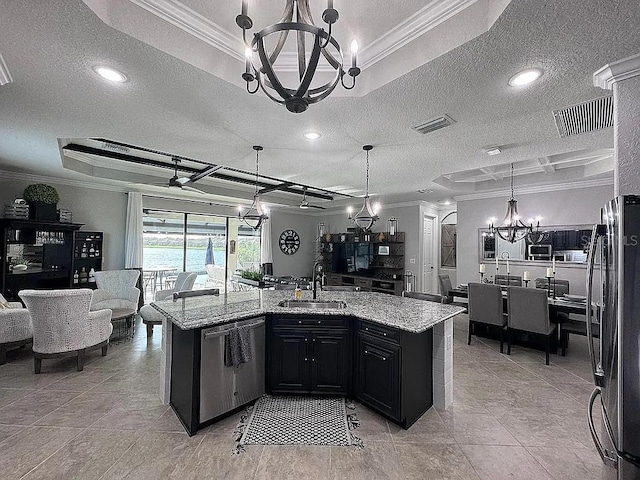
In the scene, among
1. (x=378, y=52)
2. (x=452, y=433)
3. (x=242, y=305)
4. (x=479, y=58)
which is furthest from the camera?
(x=242, y=305)

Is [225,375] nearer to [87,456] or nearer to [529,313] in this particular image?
[87,456]

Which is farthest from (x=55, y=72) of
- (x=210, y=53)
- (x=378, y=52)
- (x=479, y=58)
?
(x=479, y=58)

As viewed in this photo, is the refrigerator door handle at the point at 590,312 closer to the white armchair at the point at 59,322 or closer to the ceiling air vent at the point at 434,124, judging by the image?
the ceiling air vent at the point at 434,124

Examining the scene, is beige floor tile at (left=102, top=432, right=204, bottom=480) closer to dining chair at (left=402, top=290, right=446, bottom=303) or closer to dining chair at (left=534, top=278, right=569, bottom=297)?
dining chair at (left=402, top=290, right=446, bottom=303)

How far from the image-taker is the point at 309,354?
2885mm

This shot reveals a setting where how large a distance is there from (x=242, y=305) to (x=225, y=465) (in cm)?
135

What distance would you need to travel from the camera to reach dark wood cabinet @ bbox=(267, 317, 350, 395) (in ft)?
9.41

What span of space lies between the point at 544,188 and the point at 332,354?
219 inches

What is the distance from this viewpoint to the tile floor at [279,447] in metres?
2.01

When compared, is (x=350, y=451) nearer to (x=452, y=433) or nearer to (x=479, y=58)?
(x=452, y=433)

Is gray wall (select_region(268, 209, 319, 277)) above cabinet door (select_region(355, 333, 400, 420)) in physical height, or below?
above

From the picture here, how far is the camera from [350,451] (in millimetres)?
2201

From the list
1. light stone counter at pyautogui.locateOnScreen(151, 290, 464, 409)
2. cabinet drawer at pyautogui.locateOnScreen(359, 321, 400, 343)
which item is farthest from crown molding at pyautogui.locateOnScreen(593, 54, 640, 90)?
cabinet drawer at pyautogui.locateOnScreen(359, 321, 400, 343)

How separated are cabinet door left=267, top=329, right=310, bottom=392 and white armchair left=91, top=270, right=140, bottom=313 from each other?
138 inches
